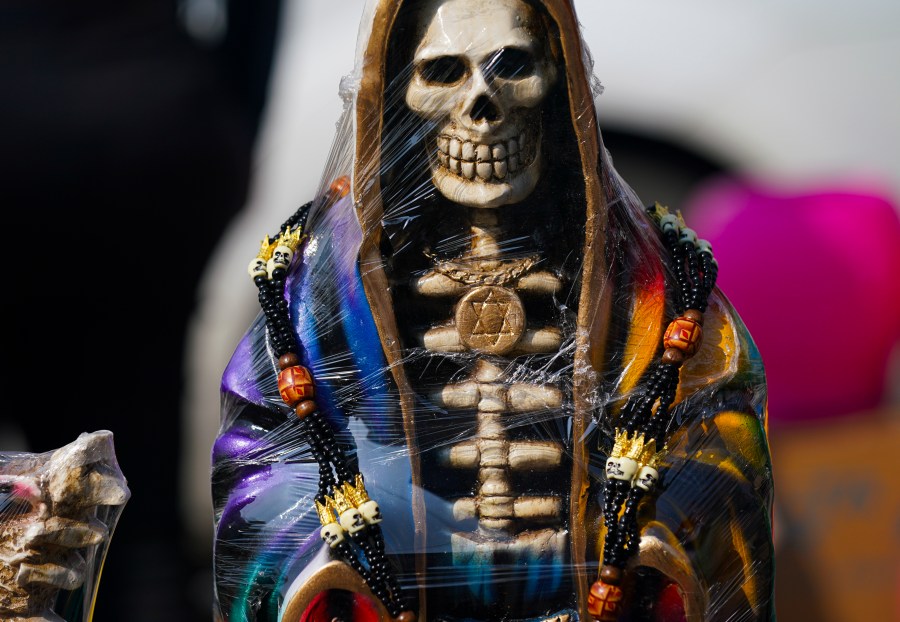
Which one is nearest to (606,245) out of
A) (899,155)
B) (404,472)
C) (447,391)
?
(447,391)

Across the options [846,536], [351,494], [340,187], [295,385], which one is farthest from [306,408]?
[846,536]

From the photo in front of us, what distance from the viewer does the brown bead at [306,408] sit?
6.11 feet

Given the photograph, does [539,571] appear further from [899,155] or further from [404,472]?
[899,155]

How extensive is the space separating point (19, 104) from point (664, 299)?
2732 mm

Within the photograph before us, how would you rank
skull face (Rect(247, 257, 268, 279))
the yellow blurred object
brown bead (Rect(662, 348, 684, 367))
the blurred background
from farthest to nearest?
the blurred background → the yellow blurred object → skull face (Rect(247, 257, 268, 279)) → brown bead (Rect(662, 348, 684, 367))

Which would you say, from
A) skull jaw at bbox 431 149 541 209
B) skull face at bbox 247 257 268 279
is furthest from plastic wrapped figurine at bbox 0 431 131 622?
skull jaw at bbox 431 149 541 209

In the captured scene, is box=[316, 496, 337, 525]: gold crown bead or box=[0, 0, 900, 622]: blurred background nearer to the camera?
box=[316, 496, 337, 525]: gold crown bead

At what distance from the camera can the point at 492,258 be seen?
192 centimetres

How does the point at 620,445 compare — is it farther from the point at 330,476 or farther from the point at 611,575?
the point at 330,476

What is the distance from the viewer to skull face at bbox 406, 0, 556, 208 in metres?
1.83

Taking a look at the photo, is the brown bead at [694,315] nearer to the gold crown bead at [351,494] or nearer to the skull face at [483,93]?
the skull face at [483,93]

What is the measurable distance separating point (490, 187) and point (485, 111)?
0.12m

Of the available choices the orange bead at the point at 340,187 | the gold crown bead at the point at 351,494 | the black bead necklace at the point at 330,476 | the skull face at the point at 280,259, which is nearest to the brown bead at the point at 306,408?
the black bead necklace at the point at 330,476

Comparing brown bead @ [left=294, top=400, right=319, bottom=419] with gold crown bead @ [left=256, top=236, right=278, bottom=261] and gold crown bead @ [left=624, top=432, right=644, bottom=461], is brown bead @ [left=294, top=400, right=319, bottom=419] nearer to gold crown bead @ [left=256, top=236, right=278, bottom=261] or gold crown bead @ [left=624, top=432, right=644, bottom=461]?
gold crown bead @ [left=256, top=236, right=278, bottom=261]
